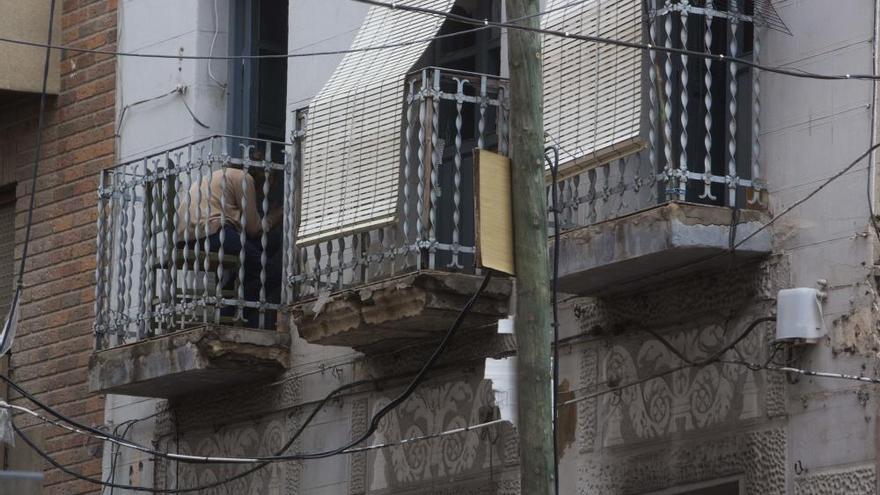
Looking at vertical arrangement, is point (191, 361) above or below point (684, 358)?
above

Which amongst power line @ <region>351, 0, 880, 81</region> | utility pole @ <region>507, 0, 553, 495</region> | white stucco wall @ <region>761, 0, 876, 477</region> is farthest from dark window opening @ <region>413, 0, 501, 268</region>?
utility pole @ <region>507, 0, 553, 495</region>

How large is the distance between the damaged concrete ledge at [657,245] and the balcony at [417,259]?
2.47 ft

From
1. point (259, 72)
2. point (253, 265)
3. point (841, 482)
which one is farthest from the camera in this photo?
point (259, 72)

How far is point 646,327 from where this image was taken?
37.4 ft

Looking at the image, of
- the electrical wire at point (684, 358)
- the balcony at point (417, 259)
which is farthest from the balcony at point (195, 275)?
the electrical wire at point (684, 358)

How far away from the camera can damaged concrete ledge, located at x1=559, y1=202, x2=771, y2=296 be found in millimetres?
10633

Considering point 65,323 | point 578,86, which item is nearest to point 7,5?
point 65,323

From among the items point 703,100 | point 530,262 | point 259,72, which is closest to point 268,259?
point 259,72

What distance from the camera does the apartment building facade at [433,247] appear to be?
1064 cm

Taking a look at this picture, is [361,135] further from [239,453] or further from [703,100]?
[239,453]

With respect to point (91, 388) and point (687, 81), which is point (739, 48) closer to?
point (687, 81)

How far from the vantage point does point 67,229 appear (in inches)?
623

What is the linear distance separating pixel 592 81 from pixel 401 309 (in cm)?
176

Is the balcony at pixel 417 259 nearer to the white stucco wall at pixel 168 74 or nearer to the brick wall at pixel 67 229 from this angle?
the white stucco wall at pixel 168 74
